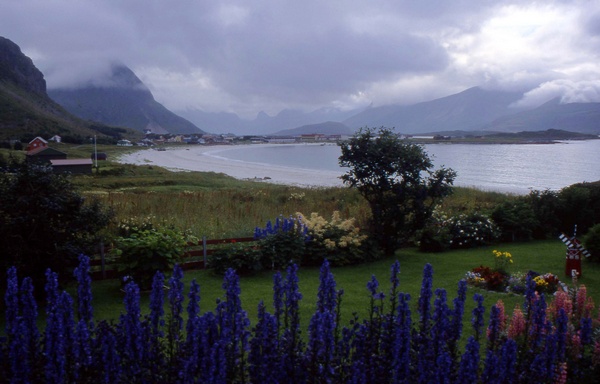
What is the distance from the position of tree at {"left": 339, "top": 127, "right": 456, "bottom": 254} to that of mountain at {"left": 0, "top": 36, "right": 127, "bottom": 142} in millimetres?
88613

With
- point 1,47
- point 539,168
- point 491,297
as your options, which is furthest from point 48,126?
point 491,297

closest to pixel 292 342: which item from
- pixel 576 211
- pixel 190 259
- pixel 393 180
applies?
pixel 190 259

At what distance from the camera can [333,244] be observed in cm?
1223

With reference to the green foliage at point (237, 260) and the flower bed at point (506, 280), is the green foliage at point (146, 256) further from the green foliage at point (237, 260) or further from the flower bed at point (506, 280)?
the flower bed at point (506, 280)

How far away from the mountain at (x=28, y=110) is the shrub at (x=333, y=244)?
8867 cm

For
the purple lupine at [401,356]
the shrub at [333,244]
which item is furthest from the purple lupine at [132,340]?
the shrub at [333,244]

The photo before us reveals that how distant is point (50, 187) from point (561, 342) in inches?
330

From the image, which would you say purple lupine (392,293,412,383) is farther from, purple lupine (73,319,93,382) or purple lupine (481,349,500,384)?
purple lupine (73,319,93,382)

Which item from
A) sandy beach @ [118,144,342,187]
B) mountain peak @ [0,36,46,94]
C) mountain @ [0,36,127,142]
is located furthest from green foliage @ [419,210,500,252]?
mountain peak @ [0,36,46,94]

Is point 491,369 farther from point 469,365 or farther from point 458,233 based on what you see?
point 458,233

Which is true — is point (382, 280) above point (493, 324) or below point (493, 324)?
below

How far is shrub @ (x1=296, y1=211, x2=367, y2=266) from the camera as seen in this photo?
40.3 ft

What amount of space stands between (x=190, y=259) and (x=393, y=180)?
5.84m

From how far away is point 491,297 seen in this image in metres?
9.66
